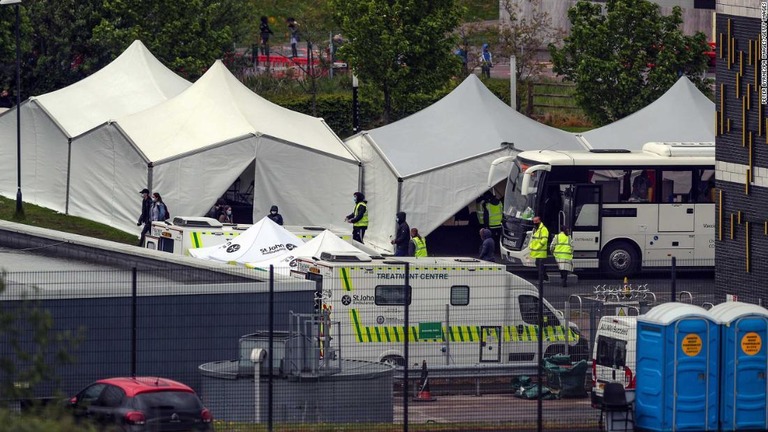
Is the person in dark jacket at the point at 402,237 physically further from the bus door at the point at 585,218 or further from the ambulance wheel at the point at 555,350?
the ambulance wheel at the point at 555,350

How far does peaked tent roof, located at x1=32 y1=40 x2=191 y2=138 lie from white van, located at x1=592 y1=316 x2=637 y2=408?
1875 cm

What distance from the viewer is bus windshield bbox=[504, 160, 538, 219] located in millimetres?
31312

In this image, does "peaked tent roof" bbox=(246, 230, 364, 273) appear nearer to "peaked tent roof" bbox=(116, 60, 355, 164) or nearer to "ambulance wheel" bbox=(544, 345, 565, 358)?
"ambulance wheel" bbox=(544, 345, 565, 358)

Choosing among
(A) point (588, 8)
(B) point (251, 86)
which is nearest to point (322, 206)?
(A) point (588, 8)

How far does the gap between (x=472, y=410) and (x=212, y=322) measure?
3.33 metres

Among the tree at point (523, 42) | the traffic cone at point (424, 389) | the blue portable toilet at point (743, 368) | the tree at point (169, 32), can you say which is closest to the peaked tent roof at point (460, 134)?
the tree at point (169, 32)

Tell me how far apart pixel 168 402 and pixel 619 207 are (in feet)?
58.1

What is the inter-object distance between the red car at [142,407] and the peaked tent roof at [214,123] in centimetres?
1780

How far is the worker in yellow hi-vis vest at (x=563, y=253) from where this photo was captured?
1141 inches

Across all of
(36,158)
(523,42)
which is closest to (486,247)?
(36,158)

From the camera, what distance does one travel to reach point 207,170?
33.3 metres

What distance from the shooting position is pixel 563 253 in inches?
1152

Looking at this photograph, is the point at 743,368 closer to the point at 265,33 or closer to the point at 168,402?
the point at 168,402

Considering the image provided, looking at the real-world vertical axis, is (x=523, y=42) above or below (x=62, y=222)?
above
